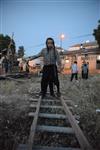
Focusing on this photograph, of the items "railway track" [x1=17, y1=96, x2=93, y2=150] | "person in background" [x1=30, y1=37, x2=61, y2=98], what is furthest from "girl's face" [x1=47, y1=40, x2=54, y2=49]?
"railway track" [x1=17, y1=96, x2=93, y2=150]

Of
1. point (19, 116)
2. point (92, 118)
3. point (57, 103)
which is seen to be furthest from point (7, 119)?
point (57, 103)

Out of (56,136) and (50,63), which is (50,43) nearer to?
(50,63)

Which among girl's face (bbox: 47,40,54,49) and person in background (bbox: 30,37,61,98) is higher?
girl's face (bbox: 47,40,54,49)

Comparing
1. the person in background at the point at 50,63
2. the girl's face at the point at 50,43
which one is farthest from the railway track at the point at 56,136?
the girl's face at the point at 50,43

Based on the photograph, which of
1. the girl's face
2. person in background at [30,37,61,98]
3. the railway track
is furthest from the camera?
person in background at [30,37,61,98]

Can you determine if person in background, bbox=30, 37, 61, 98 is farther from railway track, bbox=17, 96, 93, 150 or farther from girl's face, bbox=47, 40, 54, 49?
railway track, bbox=17, 96, 93, 150

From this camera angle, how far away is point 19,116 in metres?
5.92

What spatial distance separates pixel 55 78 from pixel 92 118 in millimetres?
3371

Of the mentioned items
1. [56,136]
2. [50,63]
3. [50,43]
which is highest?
[50,43]

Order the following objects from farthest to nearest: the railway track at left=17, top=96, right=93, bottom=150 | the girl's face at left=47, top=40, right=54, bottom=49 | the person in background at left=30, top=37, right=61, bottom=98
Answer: the person in background at left=30, top=37, right=61, bottom=98 < the girl's face at left=47, top=40, right=54, bottom=49 < the railway track at left=17, top=96, right=93, bottom=150

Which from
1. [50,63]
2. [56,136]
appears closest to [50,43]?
[50,63]

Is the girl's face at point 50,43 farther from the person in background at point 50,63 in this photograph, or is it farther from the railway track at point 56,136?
the railway track at point 56,136

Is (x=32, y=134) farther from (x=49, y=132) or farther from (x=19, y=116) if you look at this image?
(x=19, y=116)

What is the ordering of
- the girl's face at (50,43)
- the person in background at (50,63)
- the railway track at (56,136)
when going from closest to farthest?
the railway track at (56,136)
the girl's face at (50,43)
the person in background at (50,63)
